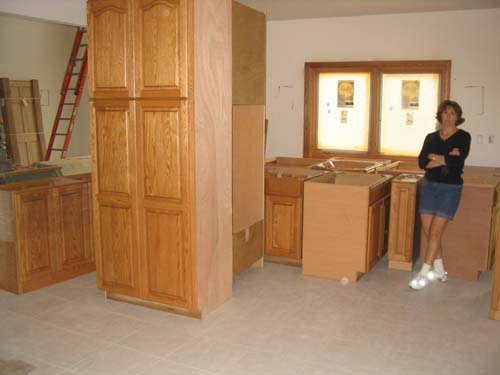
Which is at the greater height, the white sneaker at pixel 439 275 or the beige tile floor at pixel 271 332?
the white sneaker at pixel 439 275

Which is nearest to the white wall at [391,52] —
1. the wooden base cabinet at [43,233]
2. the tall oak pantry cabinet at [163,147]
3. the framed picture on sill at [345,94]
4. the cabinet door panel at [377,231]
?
the framed picture on sill at [345,94]

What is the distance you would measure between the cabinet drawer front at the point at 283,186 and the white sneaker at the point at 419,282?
4.08 feet

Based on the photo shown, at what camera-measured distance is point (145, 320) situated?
3.66 metres

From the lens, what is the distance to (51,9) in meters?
4.97

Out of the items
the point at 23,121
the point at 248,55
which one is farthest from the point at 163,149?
the point at 23,121

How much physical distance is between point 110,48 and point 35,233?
1652 millimetres

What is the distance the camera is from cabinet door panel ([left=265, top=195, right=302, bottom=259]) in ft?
15.8

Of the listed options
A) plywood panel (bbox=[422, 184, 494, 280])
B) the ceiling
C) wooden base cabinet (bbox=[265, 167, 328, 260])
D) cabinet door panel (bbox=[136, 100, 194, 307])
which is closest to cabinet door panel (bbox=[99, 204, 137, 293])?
cabinet door panel (bbox=[136, 100, 194, 307])

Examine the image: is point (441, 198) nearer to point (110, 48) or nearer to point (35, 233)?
point (110, 48)

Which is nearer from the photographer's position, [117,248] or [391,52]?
[117,248]

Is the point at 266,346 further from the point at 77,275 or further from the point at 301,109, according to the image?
the point at 301,109

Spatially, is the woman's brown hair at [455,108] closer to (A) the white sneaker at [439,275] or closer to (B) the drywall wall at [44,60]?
(A) the white sneaker at [439,275]

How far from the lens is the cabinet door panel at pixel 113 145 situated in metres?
3.70

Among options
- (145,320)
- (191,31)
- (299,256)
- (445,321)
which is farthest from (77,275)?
(445,321)
